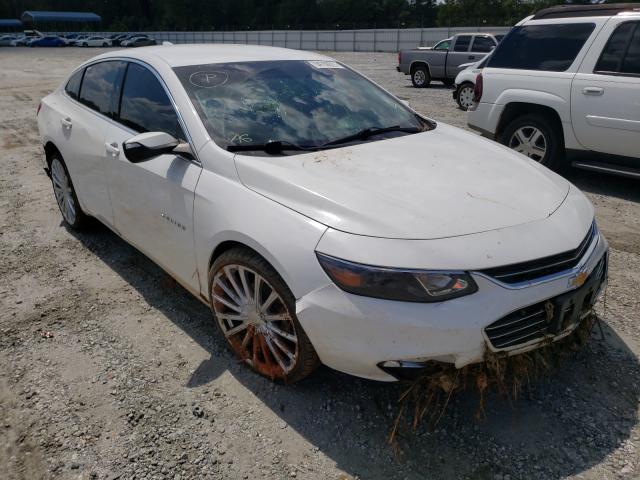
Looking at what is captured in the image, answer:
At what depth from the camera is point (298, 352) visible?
2580 mm

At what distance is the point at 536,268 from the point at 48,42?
208ft

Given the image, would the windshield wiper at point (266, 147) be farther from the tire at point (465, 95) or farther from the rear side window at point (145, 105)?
the tire at point (465, 95)

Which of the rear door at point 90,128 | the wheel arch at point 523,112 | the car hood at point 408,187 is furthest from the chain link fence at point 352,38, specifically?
the car hood at point 408,187

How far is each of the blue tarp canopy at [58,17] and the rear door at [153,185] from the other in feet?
276

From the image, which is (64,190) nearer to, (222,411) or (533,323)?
(222,411)

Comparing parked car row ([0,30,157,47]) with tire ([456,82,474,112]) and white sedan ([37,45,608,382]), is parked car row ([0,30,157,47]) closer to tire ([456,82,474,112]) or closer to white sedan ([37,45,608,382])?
tire ([456,82,474,112])

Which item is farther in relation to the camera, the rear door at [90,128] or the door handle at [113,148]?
the rear door at [90,128]

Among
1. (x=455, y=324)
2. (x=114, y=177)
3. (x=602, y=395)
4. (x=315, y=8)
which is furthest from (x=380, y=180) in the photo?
(x=315, y=8)

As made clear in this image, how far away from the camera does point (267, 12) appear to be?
7594 cm

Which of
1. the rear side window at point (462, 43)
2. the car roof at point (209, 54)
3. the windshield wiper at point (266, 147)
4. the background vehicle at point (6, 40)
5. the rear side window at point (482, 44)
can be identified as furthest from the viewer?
the background vehicle at point (6, 40)

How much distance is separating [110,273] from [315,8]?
73.5 m

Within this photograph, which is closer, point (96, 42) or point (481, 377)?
point (481, 377)

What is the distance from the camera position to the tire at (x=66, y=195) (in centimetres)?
466

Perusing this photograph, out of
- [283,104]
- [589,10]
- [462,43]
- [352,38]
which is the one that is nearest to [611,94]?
[589,10]
